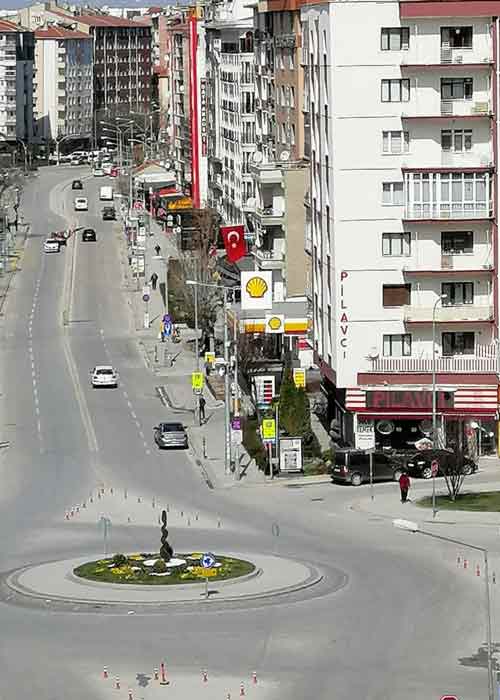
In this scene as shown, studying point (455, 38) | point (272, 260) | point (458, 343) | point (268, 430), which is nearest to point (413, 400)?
point (458, 343)

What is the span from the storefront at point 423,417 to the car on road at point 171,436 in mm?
6864

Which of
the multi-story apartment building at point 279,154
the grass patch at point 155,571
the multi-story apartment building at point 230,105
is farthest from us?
the multi-story apartment building at point 230,105

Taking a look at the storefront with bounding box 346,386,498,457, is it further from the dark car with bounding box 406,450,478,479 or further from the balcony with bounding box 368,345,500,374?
the dark car with bounding box 406,450,478,479

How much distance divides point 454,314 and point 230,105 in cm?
6941

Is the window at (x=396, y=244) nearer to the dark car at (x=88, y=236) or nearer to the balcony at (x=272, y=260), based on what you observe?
the balcony at (x=272, y=260)

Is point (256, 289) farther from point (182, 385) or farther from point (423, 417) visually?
point (182, 385)

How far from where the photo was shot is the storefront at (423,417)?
83938 millimetres

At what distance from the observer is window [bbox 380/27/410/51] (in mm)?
84938

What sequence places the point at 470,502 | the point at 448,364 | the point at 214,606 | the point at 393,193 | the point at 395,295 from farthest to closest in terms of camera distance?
1. the point at 395,295
2. the point at 393,193
3. the point at 448,364
4. the point at 470,502
5. the point at 214,606

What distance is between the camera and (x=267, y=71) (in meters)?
128

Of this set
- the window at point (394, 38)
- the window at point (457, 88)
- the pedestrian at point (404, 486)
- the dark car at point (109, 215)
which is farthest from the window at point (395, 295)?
the dark car at point (109, 215)

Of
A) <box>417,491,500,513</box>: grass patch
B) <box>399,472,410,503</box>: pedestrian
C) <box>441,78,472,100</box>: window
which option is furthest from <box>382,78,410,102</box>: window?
<box>399,472,410,503</box>: pedestrian

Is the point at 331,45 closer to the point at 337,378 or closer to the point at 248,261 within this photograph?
the point at 337,378

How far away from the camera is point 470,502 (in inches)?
2847
